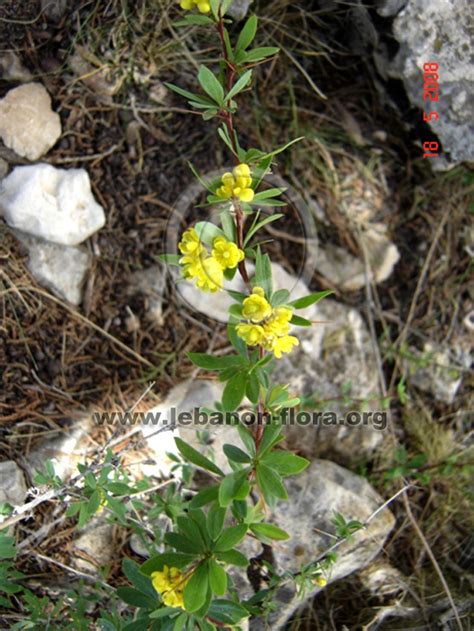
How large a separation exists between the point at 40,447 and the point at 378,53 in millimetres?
2120

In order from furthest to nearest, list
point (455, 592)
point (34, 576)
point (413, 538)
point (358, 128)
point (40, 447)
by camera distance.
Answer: point (358, 128)
point (413, 538)
point (455, 592)
point (40, 447)
point (34, 576)

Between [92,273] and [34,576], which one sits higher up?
[92,273]

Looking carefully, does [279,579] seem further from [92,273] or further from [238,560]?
[92,273]

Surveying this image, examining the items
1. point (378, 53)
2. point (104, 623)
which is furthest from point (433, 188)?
point (104, 623)

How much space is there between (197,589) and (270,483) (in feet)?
1.02

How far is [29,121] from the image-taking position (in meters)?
2.30

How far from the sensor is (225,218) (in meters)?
1.59

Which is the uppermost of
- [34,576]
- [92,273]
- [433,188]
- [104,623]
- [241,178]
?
[241,178]

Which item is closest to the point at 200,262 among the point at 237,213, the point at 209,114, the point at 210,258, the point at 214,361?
the point at 210,258

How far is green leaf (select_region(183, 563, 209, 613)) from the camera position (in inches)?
56.2

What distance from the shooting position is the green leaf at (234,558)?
152 cm

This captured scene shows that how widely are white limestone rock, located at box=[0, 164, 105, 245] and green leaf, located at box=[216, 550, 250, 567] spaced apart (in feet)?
4.55

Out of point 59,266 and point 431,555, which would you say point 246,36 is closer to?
point 59,266

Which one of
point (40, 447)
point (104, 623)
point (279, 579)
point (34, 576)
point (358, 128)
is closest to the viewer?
point (104, 623)
